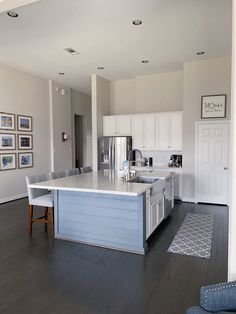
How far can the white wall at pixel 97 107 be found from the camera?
6504 millimetres

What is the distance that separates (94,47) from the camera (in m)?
4.61

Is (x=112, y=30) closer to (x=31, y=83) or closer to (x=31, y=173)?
(x=31, y=83)

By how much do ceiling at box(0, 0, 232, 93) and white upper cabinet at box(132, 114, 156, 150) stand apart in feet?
4.20

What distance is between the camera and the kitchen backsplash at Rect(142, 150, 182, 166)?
644 cm

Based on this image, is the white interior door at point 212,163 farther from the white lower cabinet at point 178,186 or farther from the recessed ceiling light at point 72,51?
the recessed ceiling light at point 72,51

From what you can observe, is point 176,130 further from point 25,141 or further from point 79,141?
point 79,141

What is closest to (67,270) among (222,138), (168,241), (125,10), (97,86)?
(168,241)

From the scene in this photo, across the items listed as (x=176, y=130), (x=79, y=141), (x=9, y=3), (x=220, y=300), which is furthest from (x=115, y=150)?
(x=220, y=300)

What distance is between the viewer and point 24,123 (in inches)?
242

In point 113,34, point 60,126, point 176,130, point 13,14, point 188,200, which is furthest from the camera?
point 60,126

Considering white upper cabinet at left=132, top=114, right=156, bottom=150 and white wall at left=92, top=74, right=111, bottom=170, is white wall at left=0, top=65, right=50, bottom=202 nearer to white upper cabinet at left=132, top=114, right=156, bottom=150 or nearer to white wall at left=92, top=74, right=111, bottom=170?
white wall at left=92, top=74, right=111, bottom=170

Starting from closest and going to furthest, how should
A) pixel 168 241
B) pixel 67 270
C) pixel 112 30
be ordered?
1. pixel 67 270
2. pixel 168 241
3. pixel 112 30

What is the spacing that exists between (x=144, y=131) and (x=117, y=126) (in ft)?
2.67

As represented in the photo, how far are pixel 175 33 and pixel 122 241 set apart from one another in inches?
138
